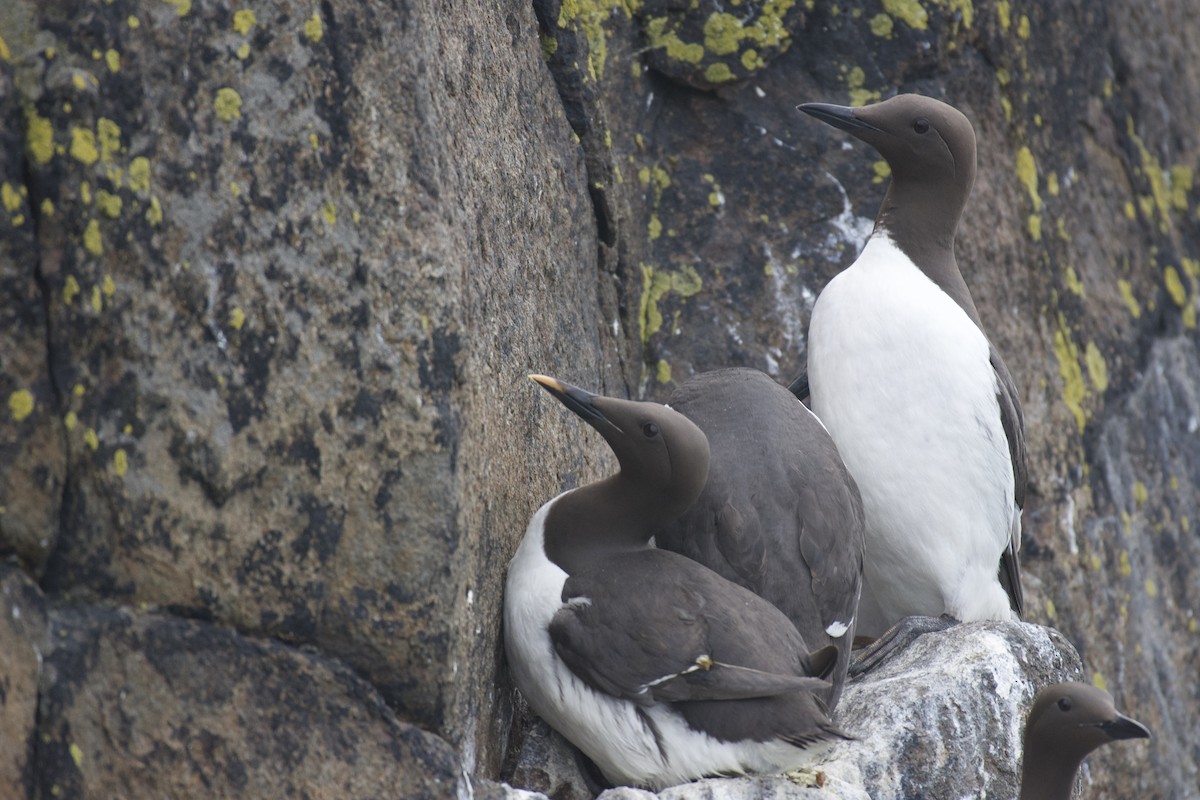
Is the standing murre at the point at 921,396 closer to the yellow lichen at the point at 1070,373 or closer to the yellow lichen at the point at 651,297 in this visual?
the yellow lichen at the point at 651,297

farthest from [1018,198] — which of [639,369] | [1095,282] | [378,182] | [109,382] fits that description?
[109,382]

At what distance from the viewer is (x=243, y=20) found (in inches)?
137

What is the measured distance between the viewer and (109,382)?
3389 mm

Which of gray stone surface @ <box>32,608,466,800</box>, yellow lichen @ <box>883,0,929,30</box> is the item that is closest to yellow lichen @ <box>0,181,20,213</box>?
gray stone surface @ <box>32,608,466,800</box>

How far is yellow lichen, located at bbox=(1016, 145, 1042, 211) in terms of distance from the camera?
6.91 metres

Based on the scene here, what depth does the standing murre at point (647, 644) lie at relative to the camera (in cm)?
397

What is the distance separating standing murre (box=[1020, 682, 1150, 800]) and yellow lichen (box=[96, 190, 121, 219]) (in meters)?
2.83

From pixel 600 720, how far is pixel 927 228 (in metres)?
2.46

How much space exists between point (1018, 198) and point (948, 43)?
0.78m

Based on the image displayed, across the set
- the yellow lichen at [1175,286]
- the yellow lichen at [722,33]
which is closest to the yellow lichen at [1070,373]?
the yellow lichen at [1175,286]

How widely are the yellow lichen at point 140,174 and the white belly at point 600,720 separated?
1457 millimetres

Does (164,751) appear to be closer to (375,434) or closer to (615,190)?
(375,434)

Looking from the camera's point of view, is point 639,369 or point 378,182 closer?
point 378,182

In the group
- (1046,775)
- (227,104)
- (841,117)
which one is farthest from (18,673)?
(841,117)
